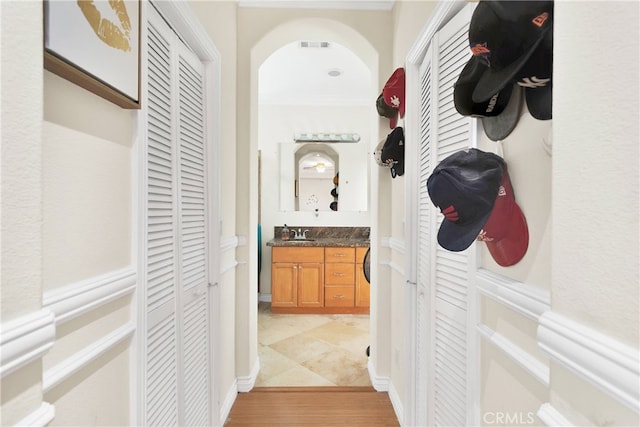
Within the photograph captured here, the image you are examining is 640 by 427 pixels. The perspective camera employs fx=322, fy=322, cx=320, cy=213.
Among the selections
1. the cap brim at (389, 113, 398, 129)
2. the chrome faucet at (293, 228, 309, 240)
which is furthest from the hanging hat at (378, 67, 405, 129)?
the chrome faucet at (293, 228, 309, 240)

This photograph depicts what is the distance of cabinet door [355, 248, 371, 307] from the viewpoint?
4098 mm

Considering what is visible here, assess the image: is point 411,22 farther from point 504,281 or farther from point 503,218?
point 504,281

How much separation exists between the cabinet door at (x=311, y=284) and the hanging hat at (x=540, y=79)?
3457 millimetres

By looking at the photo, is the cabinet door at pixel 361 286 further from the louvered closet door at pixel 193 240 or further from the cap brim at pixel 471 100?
the cap brim at pixel 471 100

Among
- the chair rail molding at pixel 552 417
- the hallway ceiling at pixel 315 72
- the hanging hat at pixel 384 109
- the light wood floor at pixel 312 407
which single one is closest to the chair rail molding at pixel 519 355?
the chair rail molding at pixel 552 417

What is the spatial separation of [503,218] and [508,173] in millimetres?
145

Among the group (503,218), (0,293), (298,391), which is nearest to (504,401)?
(503,218)

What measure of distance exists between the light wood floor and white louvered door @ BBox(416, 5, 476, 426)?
1.63 feet

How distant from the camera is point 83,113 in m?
0.85

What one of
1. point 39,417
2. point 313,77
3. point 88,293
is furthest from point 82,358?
point 313,77

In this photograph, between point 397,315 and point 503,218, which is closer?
point 503,218

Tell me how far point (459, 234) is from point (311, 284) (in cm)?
334

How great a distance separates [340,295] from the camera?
412 cm

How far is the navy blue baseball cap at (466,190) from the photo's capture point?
0.86m
